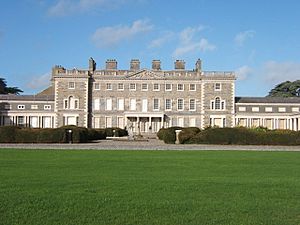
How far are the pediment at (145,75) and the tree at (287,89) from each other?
28.0m

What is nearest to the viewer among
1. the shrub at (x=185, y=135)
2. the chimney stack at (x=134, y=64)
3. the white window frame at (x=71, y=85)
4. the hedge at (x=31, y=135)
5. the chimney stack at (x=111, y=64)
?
the hedge at (x=31, y=135)

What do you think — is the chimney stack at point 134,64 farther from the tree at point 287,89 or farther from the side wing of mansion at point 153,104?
the tree at point 287,89

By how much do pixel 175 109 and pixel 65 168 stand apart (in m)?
47.6

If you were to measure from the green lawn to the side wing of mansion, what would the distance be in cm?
4710

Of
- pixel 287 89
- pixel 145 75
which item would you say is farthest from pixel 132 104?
pixel 287 89

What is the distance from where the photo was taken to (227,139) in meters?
29.7

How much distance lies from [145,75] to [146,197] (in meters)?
52.0

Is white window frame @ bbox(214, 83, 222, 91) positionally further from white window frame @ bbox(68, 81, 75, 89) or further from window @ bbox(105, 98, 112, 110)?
white window frame @ bbox(68, 81, 75, 89)

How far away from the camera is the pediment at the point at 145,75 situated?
58.7m

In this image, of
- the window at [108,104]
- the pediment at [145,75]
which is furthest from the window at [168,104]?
the window at [108,104]

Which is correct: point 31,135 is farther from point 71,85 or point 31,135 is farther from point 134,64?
point 134,64

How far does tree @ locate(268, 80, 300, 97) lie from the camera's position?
75375mm

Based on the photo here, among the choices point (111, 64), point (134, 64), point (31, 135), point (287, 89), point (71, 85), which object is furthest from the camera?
point (287, 89)

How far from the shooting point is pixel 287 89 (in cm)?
7725
